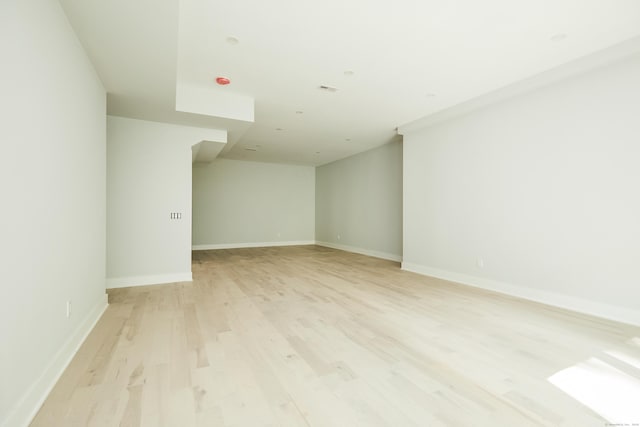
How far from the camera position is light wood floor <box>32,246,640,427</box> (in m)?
1.53

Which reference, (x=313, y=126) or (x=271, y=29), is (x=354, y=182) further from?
(x=271, y=29)

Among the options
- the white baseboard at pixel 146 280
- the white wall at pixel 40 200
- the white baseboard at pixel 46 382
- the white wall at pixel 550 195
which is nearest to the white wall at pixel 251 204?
the white baseboard at pixel 146 280

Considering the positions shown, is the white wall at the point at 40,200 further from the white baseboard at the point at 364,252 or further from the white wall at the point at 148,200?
the white baseboard at the point at 364,252

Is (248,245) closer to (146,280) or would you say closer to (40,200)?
(146,280)

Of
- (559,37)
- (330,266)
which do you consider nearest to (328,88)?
(559,37)

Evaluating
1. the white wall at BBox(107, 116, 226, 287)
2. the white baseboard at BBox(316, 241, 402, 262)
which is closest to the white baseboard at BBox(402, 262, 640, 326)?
the white baseboard at BBox(316, 241, 402, 262)

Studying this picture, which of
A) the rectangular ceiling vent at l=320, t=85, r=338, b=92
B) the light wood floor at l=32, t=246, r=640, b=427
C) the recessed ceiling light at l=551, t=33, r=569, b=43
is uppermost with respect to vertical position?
the recessed ceiling light at l=551, t=33, r=569, b=43

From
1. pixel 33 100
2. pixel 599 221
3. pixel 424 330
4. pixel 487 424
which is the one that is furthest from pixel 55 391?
pixel 599 221

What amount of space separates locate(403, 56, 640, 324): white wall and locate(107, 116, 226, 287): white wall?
4146 mm

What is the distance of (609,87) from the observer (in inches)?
119

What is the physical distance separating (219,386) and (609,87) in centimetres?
450

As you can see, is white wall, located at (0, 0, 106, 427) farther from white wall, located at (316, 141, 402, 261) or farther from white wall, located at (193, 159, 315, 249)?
white wall, located at (193, 159, 315, 249)

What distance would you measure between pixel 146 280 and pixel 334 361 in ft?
11.6

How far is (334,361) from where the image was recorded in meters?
2.07
